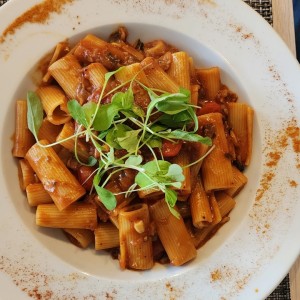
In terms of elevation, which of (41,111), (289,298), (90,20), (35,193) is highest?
(90,20)

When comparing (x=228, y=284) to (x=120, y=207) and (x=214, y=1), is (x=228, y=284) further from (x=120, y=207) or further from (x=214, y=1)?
(x=214, y=1)

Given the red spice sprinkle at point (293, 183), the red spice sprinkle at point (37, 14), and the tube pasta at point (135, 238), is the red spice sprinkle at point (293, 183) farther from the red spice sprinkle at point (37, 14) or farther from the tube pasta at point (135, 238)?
the red spice sprinkle at point (37, 14)

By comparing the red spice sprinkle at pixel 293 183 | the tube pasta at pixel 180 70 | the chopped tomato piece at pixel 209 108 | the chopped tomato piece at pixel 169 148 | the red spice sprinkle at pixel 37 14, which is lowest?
the red spice sprinkle at pixel 293 183

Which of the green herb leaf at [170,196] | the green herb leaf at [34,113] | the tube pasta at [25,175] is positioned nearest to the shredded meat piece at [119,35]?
the green herb leaf at [34,113]

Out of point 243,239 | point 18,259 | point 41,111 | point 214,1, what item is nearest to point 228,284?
point 243,239

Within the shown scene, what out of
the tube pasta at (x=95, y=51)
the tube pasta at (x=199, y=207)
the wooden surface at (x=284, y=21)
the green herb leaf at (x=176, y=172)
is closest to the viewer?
the green herb leaf at (x=176, y=172)
